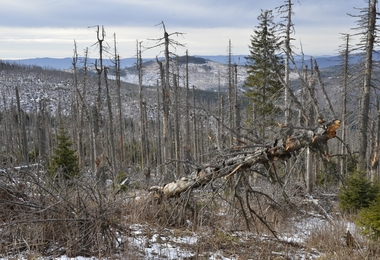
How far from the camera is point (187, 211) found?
18.3ft

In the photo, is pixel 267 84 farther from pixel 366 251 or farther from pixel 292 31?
pixel 366 251

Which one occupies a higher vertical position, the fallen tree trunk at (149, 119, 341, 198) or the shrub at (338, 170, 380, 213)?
the fallen tree trunk at (149, 119, 341, 198)

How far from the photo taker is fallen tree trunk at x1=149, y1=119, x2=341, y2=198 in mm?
3851

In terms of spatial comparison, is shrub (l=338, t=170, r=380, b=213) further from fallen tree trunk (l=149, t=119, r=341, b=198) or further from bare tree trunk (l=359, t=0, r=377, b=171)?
fallen tree trunk (l=149, t=119, r=341, b=198)

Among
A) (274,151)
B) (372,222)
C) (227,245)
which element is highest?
(274,151)

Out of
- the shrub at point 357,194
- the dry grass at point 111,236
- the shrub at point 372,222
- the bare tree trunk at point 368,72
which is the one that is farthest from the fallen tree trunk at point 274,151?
the bare tree trunk at point 368,72

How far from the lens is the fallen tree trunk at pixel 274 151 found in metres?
3.85

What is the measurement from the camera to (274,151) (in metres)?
4.11

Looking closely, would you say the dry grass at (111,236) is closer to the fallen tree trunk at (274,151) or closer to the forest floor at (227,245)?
the forest floor at (227,245)

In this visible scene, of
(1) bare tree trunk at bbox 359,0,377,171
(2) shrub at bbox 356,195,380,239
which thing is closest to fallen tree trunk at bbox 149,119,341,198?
(2) shrub at bbox 356,195,380,239

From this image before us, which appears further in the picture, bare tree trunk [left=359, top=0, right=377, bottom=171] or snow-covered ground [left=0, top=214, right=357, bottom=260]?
bare tree trunk [left=359, top=0, right=377, bottom=171]

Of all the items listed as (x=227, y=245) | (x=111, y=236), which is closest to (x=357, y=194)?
(x=227, y=245)

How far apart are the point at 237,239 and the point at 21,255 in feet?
9.85

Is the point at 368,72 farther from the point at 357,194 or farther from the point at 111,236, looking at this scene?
the point at 111,236
